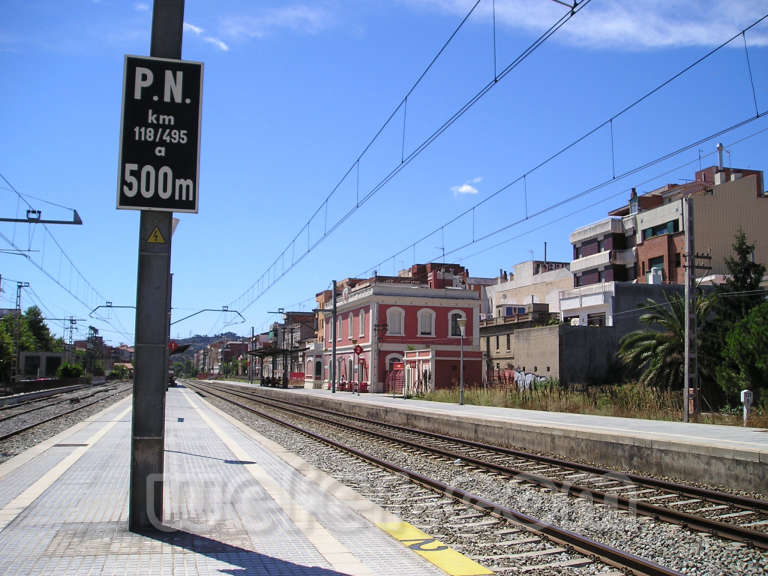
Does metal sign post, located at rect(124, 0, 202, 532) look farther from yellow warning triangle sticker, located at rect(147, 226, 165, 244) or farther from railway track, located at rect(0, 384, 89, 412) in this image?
railway track, located at rect(0, 384, 89, 412)

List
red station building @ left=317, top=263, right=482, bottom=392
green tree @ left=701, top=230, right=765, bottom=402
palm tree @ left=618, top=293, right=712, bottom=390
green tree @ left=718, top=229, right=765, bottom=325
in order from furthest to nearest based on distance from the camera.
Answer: red station building @ left=317, top=263, right=482, bottom=392, green tree @ left=718, top=229, right=765, bottom=325, palm tree @ left=618, top=293, right=712, bottom=390, green tree @ left=701, top=230, right=765, bottom=402

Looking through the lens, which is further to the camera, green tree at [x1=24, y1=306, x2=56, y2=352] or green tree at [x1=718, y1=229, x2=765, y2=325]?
green tree at [x1=24, y1=306, x2=56, y2=352]

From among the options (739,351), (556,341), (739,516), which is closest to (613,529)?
(739,516)

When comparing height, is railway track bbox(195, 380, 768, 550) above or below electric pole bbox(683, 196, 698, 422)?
→ below

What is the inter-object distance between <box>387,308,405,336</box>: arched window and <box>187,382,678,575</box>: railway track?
41430mm

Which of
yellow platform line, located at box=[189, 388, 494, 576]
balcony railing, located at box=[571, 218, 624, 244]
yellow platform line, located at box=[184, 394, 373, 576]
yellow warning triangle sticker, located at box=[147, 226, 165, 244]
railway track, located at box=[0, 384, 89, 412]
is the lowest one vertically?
railway track, located at box=[0, 384, 89, 412]

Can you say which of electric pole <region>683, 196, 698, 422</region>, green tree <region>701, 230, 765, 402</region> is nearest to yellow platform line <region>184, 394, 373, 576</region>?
electric pole <region>683, 196, 698, 422</region>

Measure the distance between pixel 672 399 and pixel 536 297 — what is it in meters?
46.2

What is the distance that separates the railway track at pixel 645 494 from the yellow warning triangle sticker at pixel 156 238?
641cm

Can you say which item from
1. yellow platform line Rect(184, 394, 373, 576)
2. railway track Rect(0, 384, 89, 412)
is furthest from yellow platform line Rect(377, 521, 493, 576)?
railway track Rect(0, 384, 89, 412)

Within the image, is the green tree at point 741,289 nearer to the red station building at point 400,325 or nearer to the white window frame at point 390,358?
the red station building at point 400,325

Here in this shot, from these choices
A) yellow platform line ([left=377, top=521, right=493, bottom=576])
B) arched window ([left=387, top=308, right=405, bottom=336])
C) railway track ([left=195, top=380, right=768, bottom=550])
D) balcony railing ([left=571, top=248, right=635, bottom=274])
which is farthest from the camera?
balcony railing ([left=571, top=248, right=635, bottom=274])

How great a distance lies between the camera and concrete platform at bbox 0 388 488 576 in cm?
564

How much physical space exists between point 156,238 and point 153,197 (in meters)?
0.40
